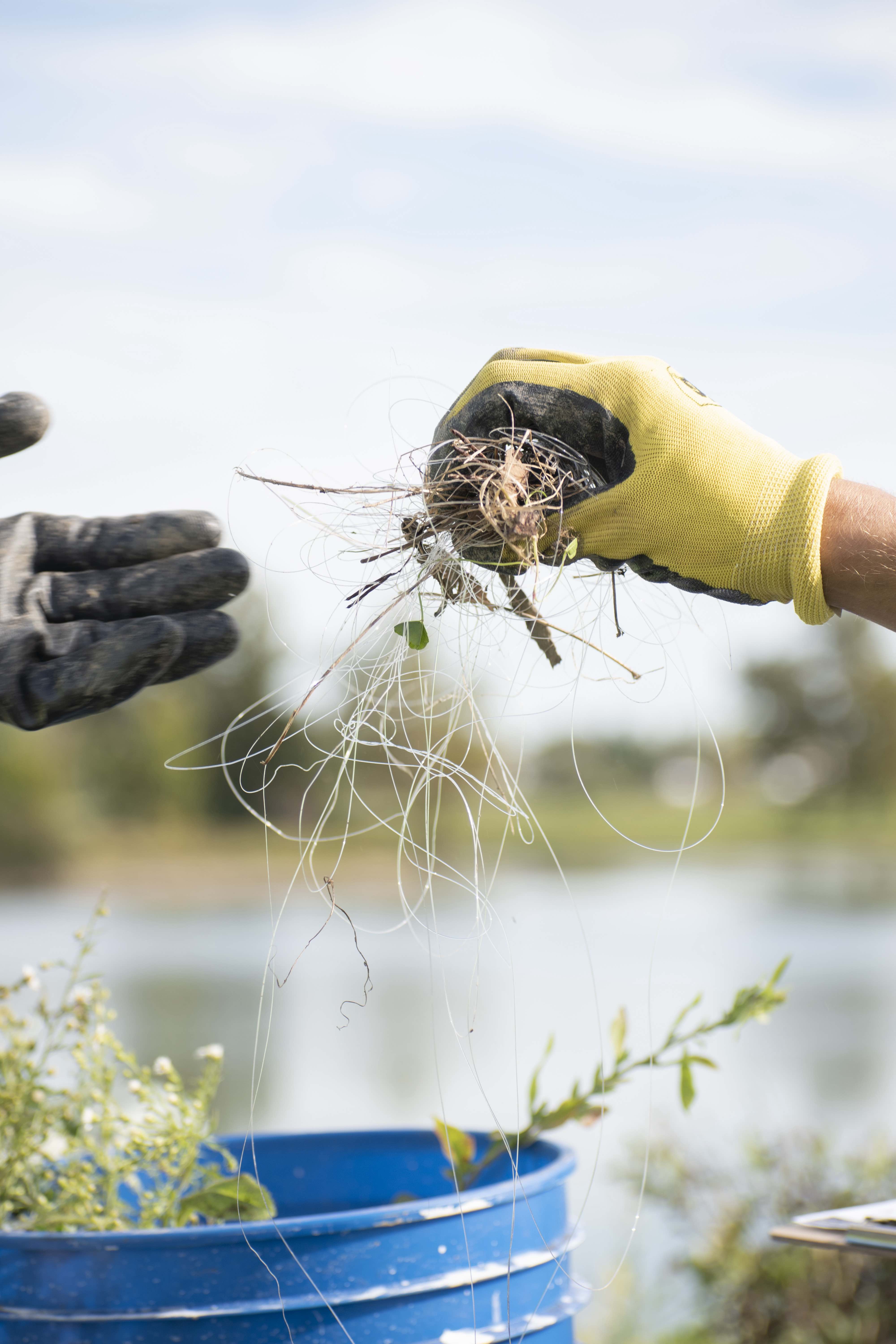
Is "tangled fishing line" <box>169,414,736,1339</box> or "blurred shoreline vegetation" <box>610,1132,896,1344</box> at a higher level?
"tangled fishing line" <box>169,414,736,1339</box>

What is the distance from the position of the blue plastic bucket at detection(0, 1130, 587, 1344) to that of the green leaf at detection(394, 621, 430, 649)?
1.75ft

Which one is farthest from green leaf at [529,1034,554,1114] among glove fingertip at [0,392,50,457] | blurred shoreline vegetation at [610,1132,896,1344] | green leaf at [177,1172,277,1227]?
blurred shoreline vegetation at [610,1132,896,1344]

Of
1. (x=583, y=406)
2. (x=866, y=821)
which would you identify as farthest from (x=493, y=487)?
(x=866, y=821)

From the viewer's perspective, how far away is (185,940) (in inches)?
314

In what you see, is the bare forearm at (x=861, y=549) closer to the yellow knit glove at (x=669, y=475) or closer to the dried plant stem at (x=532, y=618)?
the yellow knit glove at (x=669, y=475)

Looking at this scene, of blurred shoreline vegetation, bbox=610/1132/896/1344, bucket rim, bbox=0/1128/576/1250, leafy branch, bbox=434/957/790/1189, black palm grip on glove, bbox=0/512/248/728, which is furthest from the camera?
blurred shoreline vegetation, bbox=610/1132/896/1344

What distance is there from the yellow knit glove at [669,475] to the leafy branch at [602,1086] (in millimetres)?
459

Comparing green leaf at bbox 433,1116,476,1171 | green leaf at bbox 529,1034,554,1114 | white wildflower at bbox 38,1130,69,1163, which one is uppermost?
green leaf at bbox 529,1034,554,1114

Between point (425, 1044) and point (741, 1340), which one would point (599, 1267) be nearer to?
point (741, 1340)

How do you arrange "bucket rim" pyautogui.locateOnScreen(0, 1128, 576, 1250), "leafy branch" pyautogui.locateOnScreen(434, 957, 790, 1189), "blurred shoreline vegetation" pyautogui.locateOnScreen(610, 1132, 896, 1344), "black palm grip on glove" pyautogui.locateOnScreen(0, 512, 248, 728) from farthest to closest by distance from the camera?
"blurred shoreline vegetation" pyautogui.locateOnScreen(610, 1132, 896, 1344) < "leafy branch" pyautogui.locateOnScreen(434, 957, 790, 1189) < "black palm grip on glove" pyautogui.locateOnScreen(0, 512, 248, 728) < "bucket rim" pyautogui.locateOnScreen(0, 1128, 576, 1250)

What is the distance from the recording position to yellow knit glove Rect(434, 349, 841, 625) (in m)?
0.95

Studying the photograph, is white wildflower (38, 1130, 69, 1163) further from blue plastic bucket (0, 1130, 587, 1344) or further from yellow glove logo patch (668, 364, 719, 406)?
yellow glove logo patch (668, 364, 719, 406)

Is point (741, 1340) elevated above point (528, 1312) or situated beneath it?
situated beneath

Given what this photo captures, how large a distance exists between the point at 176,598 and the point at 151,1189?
2.85 ft
